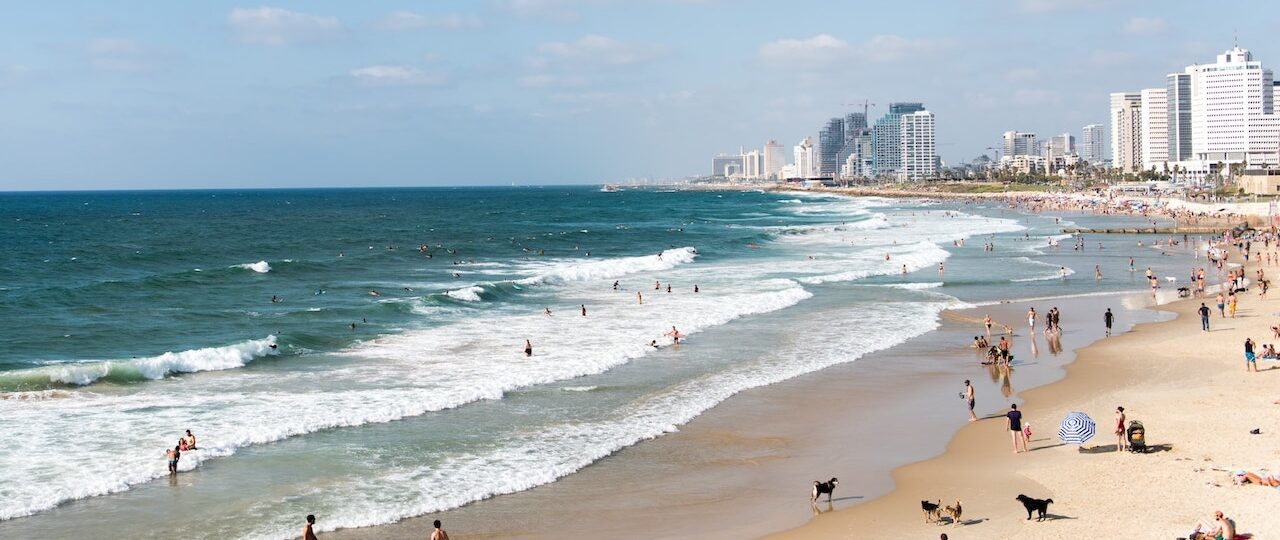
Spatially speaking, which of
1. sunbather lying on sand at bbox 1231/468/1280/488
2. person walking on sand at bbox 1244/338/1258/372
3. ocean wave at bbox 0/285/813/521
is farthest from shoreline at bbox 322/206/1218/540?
ocean wave at bbox 0/285/813/521

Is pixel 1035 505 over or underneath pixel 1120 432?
underneath

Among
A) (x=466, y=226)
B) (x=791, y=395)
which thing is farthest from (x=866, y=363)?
(x=466, y=226)

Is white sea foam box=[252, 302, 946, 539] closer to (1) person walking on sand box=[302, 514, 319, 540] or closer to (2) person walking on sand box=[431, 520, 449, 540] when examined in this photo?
(1) person walking on sand box=[302, 514, 319, 540]

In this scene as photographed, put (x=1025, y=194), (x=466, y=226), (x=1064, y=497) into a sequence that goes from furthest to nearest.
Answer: (x=1025, y=194) → (x=466, y=226) → (x=1064, y=497)

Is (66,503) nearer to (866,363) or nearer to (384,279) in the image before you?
(866,363)

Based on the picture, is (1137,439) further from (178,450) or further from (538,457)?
(178,450)

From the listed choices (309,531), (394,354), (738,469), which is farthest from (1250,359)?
(394,354)
